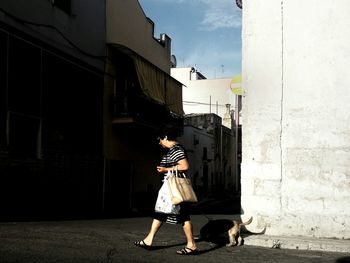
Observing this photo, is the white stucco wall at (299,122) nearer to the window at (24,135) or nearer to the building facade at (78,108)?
the building facade at (78,108)

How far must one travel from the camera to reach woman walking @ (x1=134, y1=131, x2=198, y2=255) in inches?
253

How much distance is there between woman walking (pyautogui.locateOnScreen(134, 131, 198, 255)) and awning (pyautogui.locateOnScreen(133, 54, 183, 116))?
43.1 feet

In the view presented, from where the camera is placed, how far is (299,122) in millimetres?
8000

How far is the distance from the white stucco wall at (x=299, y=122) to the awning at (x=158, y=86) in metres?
11.7

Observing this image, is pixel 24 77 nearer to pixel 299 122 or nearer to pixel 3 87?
pixel 3 87

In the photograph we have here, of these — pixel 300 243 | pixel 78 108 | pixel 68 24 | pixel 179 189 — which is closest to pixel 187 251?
pixel 179 189

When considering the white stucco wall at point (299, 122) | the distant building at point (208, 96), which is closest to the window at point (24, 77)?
the white stucco wall at point (299, 122)

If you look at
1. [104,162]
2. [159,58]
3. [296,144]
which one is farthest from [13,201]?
[159,58]

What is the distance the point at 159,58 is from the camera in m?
26.1

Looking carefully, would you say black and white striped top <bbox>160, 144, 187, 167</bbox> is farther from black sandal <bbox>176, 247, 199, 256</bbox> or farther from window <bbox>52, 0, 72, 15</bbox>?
window <bbox>52, 0, 72, 15</bbox>

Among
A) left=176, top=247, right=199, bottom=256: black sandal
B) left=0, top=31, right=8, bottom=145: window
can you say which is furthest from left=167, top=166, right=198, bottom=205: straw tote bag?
left=0, top=31, right=8, bottom=145: window

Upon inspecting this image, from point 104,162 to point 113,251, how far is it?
12.3m

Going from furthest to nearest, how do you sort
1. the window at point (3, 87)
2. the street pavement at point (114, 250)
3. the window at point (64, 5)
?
the window at point (64, 5) → the window at point (3, 87) → the street pavement at point (114, 250)

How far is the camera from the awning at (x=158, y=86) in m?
19.9
